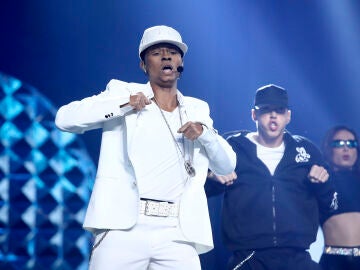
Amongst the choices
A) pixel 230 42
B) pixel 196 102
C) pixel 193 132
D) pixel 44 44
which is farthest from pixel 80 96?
pixel 193 132

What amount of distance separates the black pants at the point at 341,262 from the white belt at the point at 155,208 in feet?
7.53

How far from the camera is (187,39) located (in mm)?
4875

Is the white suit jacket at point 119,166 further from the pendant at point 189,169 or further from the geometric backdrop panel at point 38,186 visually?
the geometric backdrop panel at point 38,186

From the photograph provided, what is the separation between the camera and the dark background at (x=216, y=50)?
14.8 ft

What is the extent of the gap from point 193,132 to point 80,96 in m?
1.93

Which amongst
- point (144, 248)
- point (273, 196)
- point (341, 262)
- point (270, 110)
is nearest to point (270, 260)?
point (273, 196)

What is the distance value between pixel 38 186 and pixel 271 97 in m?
1.71

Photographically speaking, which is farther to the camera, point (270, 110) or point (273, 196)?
point (270, 110)

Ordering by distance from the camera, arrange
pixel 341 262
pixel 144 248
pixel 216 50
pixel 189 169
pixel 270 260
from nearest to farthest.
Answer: pixel 144 248 → pixel 189 169 → pixel 270 260 → pixel 341 262 → pixel 216 50

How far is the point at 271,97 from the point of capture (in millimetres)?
4773

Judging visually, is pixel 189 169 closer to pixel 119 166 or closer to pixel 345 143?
pixel 119 166

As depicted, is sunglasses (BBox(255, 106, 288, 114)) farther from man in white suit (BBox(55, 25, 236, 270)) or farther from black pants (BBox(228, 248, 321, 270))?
man in white suit (BBox(55, 25, 236, 270))

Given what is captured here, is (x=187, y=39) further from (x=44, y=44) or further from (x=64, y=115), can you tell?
(x=64, y=115)

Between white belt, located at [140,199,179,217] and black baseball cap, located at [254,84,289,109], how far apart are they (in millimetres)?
2152
